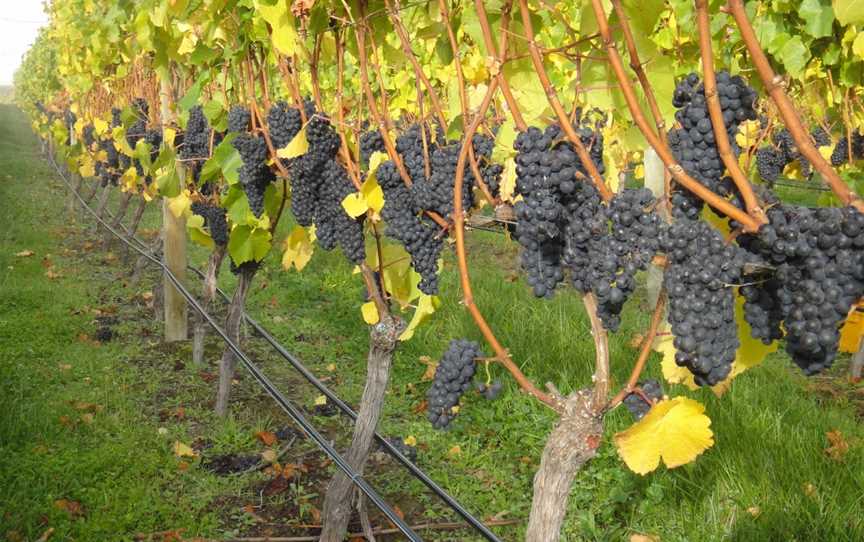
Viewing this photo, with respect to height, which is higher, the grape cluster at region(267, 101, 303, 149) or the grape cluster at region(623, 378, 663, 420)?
the grape cluster at region(267, 101, 303, 149)

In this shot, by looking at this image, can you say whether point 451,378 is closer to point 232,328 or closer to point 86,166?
point 232,328

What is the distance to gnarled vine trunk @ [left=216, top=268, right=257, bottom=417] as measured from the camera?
13.8 feet

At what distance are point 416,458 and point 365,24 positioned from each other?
227cm

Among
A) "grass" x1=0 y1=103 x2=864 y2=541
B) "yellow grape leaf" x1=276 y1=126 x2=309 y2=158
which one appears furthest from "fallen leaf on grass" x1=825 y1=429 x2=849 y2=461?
"yellow grape leaf" x1=276 y1=126 x2=309 y2=158

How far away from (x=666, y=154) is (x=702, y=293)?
0.26 meters

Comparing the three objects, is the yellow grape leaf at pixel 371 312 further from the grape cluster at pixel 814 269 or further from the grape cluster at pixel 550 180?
the grape cluster at pixel 814 269

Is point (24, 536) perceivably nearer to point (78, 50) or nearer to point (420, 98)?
point (420, 98)

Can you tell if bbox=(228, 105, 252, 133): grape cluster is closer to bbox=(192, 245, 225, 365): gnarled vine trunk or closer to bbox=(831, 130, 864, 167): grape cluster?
bbox=(192, 245, 225, 365): gnarled vine trunk

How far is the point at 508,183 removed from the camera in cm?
211

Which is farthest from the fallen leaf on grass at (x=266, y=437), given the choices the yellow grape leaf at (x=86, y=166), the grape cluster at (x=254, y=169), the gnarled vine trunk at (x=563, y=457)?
the yellow grape leaf at (x=86, y=166)

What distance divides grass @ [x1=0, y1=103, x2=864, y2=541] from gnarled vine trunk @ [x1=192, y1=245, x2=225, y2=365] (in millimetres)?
162

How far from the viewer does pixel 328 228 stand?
116 inches

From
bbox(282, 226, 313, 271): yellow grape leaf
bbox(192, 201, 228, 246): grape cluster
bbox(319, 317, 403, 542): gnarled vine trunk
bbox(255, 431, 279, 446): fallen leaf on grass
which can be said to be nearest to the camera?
bbox(319, 317, 403, 542): gnarled vine trunk

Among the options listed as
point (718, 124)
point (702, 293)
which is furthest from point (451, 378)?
point (718, 124)
